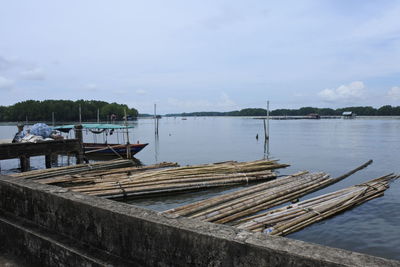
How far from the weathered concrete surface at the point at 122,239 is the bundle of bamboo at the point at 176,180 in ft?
32.3

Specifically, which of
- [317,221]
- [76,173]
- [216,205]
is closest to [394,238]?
[317,221]

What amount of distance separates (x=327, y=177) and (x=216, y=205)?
1161cm

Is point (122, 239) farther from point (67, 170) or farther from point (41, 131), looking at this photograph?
point (41, 131)

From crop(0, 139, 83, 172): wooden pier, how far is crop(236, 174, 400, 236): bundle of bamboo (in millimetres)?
15597

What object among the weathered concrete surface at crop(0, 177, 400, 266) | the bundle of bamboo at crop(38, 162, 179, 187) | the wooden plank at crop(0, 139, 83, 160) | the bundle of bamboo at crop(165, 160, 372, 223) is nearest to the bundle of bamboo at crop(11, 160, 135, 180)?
the bundle of bamboo at crop(38, 162, 179, 187)

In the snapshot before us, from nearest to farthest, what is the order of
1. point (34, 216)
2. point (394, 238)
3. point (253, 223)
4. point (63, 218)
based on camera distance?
point (63, 218) → point (34, 216) → point (253, 223) → point (394, 238)

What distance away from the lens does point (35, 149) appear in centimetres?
2056

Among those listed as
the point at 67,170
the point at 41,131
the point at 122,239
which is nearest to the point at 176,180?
the point at 67,170

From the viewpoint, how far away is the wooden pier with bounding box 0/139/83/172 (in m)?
19.4

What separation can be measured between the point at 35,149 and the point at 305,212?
17.2m

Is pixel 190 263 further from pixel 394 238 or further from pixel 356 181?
pixel 356 181

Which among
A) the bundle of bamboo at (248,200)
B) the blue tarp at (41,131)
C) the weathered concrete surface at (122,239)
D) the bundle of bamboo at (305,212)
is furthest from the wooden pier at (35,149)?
the weathered concrete surface at (122,239)

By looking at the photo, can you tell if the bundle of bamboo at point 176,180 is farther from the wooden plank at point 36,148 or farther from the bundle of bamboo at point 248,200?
the wooden plank at point 36,148

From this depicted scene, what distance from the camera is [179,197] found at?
1775 centimetres
